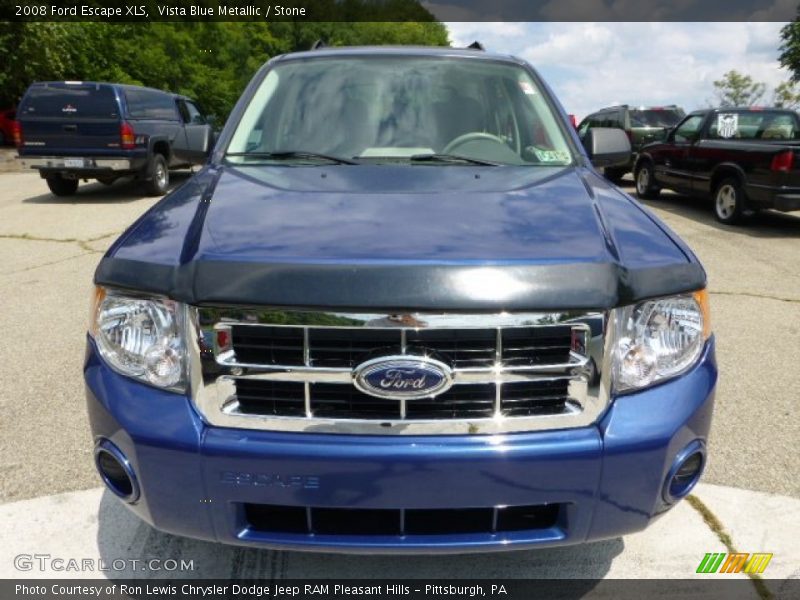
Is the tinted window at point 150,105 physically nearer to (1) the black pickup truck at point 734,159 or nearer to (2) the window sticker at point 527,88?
(1) the black pickup truck at point 734,159

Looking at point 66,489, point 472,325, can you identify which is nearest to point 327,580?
point 472,325

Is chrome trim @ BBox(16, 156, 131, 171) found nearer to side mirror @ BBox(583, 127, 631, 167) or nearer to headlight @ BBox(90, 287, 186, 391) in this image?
side mirror @ BBox(583, 127, 631, 167)

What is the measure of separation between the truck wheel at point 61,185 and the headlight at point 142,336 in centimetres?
1164

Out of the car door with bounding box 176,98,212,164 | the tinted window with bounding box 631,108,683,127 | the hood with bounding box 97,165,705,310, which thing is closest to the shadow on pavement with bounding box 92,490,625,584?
the hood with bounding box 97,165,705,310

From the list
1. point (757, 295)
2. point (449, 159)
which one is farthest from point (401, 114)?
point (757, 295)

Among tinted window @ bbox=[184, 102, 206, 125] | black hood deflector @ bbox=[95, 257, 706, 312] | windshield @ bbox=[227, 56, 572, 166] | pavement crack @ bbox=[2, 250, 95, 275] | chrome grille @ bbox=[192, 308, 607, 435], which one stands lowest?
pavement crack @ bbox=[2, 250, 95, 275]

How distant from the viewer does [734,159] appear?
31.7 feet

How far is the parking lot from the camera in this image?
2.54 m

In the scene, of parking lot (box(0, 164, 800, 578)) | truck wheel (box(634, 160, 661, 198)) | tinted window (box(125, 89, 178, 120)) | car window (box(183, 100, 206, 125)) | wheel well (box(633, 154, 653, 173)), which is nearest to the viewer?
parking lot (box(0, 164, 800, 578))

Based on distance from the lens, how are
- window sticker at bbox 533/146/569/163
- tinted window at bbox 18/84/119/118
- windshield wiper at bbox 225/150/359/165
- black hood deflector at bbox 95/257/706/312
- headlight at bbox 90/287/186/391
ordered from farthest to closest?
1. tinted window at bbox 18/84/119/118
2. window sticker at bbox 533/146/569/163
3. windshield wiper at bbox 225/150/359/165
4. headlight at bbox 90/287/186/391
5. black hood deflector at bbox 95/257/706/312

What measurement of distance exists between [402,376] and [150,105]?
12.6 m

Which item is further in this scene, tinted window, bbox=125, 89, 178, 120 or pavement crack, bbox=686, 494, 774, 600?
tinted window, bbox=125, 89, 178, 120

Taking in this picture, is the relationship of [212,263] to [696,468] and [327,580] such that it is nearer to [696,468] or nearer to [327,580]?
[327,580]

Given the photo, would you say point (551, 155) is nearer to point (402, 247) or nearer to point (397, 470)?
point (402, 247)
